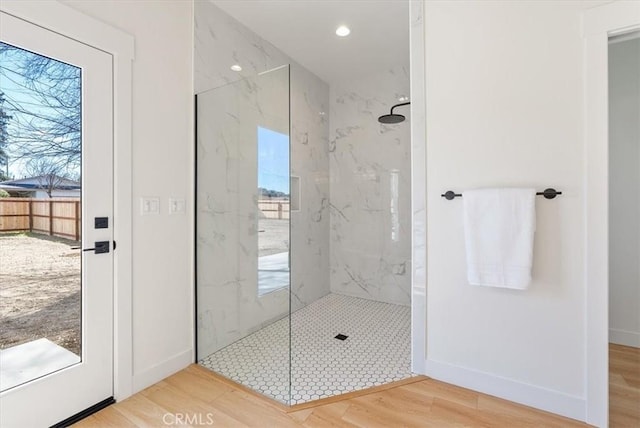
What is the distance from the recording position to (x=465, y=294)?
77.0 inches

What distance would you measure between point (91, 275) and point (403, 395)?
1985 millimetres

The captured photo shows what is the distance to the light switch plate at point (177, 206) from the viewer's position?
2174 mm

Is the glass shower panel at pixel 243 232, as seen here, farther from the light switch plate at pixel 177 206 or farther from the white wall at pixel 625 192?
the white wall at pixel 625 192

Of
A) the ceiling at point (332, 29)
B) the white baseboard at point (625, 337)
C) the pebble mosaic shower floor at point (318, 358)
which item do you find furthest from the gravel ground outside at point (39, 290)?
the white baseboard at point (625, 337)

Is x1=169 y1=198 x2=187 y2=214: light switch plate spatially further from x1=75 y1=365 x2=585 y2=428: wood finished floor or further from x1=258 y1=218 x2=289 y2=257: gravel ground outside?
x1=75 y1=365 x2=585 y2=428: wood finished floor

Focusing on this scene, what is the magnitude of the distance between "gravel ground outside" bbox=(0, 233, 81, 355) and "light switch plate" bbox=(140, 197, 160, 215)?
1.34 feet

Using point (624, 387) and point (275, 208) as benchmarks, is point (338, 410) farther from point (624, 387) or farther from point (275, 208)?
point (624, 387)

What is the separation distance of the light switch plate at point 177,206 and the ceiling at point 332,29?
160 centimetres

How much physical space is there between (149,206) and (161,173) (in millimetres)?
245

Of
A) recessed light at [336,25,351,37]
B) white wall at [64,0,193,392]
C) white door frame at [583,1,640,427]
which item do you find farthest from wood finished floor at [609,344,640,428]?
recessed light at [336,25,351,37]

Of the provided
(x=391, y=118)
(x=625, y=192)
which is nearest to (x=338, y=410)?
(x=391, y=118)

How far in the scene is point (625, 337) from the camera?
2451 mm

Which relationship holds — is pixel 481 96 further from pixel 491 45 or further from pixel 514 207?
pixel 514 207

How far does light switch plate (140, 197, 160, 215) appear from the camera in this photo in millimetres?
1991
